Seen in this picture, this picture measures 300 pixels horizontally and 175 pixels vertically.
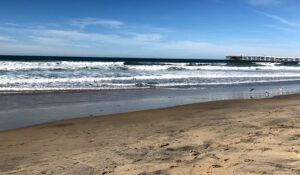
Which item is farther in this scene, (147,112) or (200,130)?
(147,112)

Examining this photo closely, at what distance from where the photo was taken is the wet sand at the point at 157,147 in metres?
5.07

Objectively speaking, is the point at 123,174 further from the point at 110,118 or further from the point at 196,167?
the point at 110,118

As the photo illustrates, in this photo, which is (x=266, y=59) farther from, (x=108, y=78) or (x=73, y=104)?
(x=73, y=104)

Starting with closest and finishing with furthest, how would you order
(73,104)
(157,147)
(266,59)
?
(157,147) < (73,104) < (266,59)

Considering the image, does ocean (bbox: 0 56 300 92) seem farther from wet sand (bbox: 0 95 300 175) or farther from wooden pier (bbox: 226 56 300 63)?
wooden pier (bbox: 226 56 300 63)

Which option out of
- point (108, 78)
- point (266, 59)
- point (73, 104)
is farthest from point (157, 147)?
point (266, 59)

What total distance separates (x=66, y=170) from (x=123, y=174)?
780mm

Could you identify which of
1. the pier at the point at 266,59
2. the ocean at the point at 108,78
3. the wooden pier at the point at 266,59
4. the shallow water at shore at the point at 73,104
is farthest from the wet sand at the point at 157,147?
the wooden pier at the point at 266,59

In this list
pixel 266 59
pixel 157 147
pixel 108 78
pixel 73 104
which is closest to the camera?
pixel 157 147

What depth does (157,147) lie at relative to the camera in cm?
627

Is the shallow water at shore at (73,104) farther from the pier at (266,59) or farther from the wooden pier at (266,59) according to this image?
the wooden pier at (266,59)

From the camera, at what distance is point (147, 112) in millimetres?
11898

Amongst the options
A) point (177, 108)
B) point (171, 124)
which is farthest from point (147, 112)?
point (171, 124)

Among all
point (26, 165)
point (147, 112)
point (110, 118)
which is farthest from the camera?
point (147, 112)
